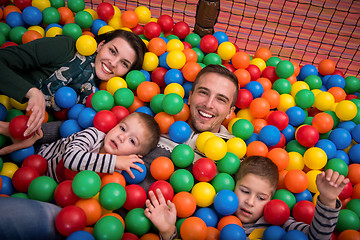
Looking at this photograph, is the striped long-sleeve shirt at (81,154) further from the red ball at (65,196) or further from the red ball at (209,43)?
the red ball at (209,43)

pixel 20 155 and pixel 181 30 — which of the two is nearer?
pixel 20 155

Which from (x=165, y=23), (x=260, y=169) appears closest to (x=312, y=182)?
(x=260, y=169)

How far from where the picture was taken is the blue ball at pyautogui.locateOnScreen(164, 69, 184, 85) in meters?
1.81

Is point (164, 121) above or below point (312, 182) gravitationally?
above

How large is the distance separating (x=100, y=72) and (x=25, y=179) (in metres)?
0.79

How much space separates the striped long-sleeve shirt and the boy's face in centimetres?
8

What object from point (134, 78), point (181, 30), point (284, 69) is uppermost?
point (181, 30)

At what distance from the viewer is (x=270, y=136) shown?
5.09 ft

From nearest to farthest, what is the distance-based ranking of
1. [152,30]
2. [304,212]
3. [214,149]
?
[304,212]
[214,149]
[152,30]

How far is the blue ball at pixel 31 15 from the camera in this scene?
1.93 m

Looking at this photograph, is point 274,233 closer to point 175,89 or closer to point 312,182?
point 312,182

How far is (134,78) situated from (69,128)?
0.50 metres

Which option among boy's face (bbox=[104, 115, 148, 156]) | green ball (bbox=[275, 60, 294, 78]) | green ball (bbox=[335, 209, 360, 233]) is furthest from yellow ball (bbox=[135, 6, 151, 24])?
green ball (bbox=[335, 209, 360, 233])

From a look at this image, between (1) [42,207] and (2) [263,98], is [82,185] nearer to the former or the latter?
(1) [42,207]
